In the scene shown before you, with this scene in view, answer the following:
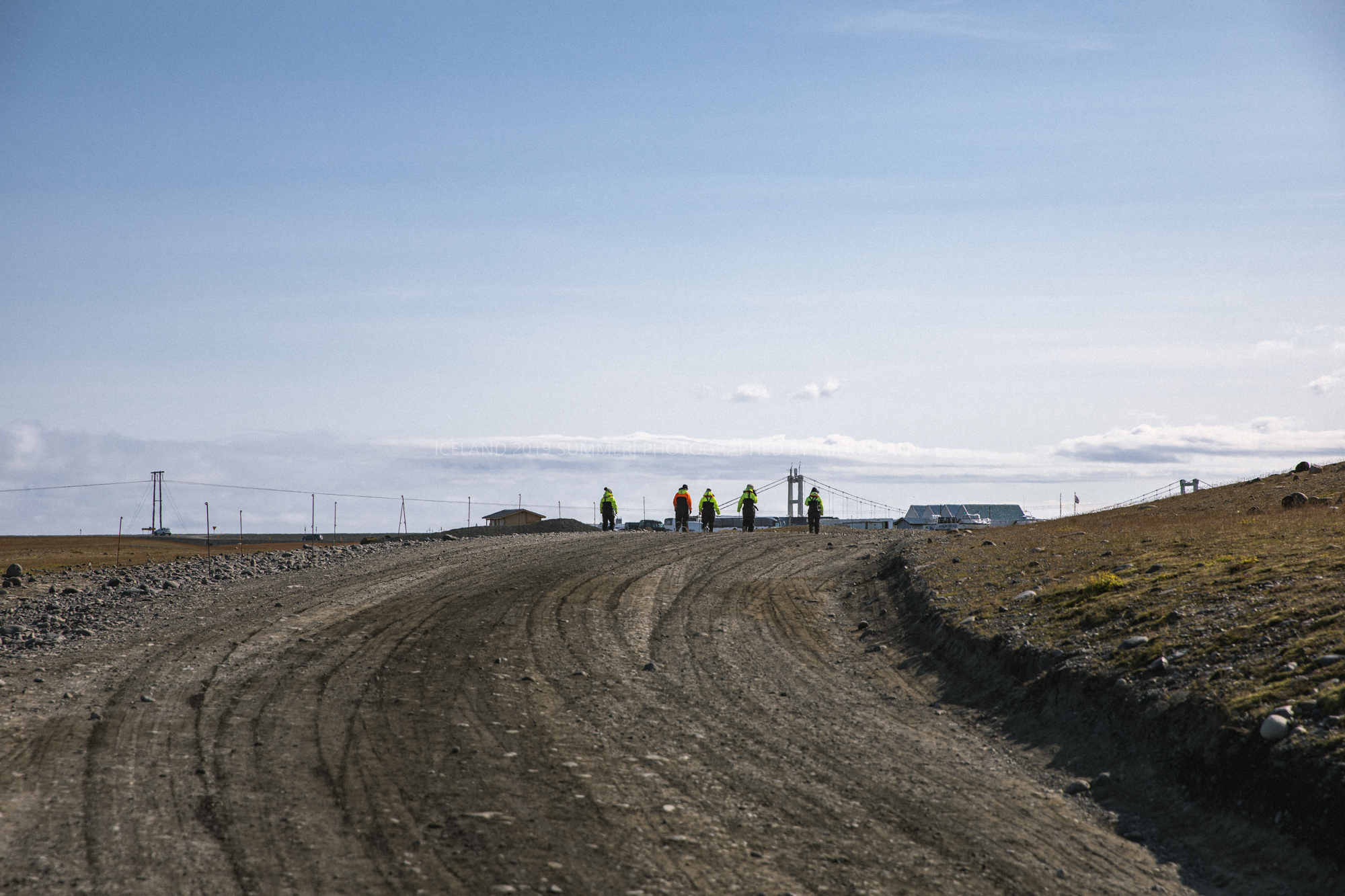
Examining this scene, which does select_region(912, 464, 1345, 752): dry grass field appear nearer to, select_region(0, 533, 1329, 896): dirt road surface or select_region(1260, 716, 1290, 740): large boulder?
select_region(1260, 716, 1290, 740): large boulder

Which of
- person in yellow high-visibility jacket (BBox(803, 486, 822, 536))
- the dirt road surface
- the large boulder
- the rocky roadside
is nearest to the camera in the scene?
the dirt road surface

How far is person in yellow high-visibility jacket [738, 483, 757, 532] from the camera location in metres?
41.5

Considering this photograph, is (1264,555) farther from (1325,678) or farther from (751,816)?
(751,816)

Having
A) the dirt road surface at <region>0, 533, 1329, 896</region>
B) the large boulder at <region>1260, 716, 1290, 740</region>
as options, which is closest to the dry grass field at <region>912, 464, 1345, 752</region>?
the large boulder at <region>1260, 716, 1290, 740</region>

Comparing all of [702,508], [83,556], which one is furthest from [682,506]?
[83,556]

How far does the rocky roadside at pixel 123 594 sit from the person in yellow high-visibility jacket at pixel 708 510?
16.6m

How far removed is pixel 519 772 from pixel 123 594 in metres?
13.4

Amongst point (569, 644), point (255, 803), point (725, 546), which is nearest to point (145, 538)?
point (725, 546)

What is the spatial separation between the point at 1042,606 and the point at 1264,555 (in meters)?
3.21

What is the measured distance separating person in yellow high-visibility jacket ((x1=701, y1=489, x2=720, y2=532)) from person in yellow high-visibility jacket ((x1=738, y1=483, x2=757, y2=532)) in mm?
1175

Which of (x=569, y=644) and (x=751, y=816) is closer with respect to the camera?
(x=751, y=816)

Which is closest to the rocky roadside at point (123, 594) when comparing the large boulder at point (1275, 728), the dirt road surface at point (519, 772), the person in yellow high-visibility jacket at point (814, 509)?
the dirt road surface at point (519, 772)

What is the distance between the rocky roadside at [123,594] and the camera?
14039mm

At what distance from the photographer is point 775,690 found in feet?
37.3
